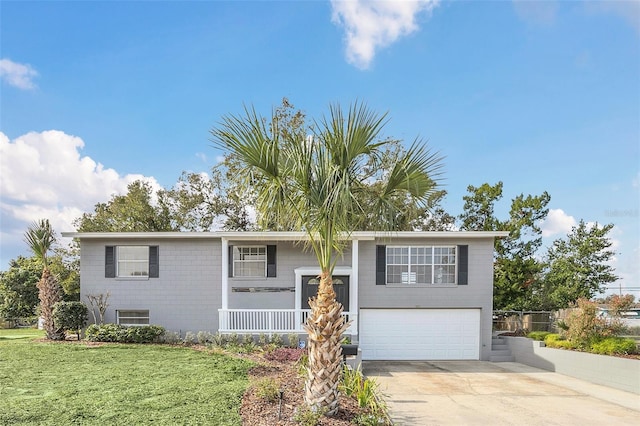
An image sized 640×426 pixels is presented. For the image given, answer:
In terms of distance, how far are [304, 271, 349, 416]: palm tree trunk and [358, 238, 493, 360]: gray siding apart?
841 cm

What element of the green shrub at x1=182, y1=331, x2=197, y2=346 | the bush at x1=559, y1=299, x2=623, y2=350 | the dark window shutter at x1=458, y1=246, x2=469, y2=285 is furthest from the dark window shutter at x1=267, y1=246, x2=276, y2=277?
the bush at x1=559, y1=299, x2=623, y2=350

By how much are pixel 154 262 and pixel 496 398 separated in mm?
10959

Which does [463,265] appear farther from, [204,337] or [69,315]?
[69,315]

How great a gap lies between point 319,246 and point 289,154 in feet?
4.67

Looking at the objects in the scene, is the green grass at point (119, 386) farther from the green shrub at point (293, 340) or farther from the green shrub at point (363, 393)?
the green shrub at point (293, 340)

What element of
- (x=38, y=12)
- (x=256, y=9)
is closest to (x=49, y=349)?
(x=38, y=12)

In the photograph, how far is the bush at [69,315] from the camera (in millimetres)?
12719

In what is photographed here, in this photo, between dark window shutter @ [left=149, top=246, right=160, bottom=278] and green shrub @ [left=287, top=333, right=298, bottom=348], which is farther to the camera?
dark window shutter @ [left=149, top=246, right=160, bottom=278]

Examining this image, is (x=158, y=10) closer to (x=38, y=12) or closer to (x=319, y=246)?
(x=38, y=12)

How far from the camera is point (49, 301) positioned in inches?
518

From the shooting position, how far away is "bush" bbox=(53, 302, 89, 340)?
41.7 ft

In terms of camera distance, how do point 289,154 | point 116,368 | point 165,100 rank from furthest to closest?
point 165,100 < point 116,368 < point 289,154

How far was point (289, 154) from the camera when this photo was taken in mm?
5496

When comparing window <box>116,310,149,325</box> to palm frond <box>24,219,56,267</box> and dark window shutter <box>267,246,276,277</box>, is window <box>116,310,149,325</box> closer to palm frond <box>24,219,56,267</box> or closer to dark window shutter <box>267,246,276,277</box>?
palm frond <box>24,219,56,267</box>
